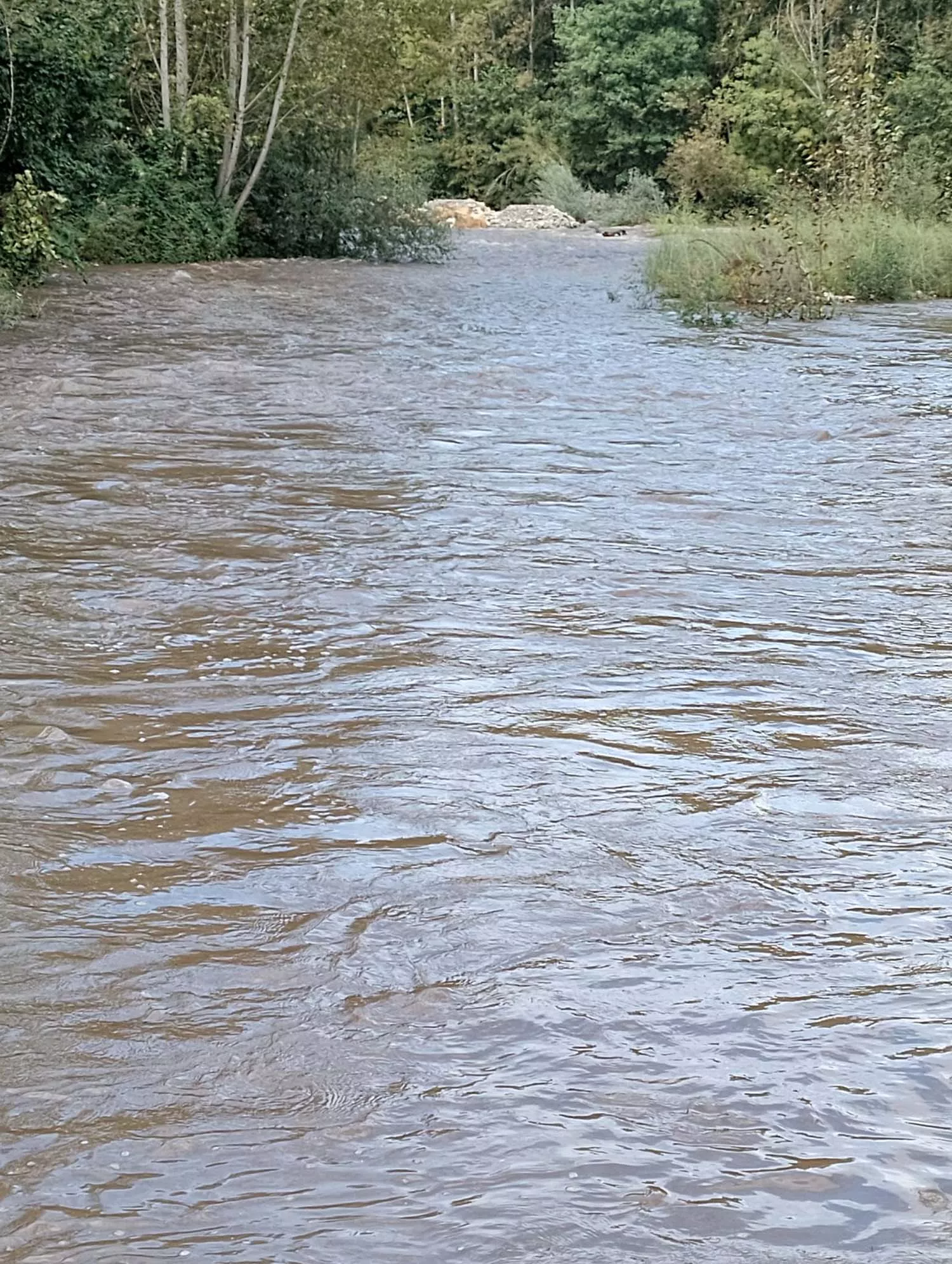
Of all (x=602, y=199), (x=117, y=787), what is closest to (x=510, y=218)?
(x=602, y=199)

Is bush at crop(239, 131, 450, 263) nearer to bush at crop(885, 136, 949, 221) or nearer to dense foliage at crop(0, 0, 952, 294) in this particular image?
dense foliage at crop(0, 0, 952, 294)

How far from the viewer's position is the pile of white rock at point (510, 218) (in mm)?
41219

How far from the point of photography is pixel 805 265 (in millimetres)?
18391

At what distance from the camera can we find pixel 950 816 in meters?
3.96

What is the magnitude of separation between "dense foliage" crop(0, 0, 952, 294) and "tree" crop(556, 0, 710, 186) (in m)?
4.40

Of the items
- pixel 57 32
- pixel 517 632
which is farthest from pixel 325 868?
pixel 57 32

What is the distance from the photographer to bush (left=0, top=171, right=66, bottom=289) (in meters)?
16.1

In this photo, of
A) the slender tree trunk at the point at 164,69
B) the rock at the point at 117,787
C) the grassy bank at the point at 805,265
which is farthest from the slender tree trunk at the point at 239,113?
the rock at the point at 117,787

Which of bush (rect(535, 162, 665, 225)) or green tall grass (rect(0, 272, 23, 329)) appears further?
bush (rect(535, 162, 665, 225))

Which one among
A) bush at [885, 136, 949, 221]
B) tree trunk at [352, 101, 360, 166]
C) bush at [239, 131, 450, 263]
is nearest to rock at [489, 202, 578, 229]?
tree trunk at [352, 101, 360, 166]

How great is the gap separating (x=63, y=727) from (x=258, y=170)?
21916 mm

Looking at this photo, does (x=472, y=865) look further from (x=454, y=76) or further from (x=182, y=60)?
(x=454, y=76)

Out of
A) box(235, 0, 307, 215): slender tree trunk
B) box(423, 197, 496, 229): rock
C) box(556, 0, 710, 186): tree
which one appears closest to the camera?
box(235, 0, 307, 215): slender tree trunk

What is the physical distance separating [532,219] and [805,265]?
966 inches
